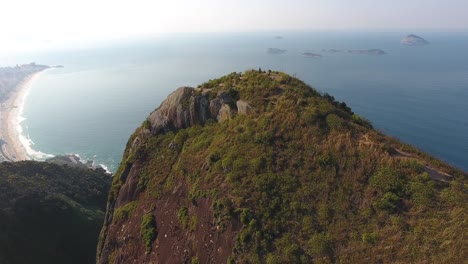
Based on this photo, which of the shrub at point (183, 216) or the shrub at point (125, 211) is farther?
the shrub at point (125, 211)

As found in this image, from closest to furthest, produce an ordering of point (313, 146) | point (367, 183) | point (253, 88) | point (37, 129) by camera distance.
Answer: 1. point (367, 183)
2. point (313, 146)
3. point (253, 88)
4. point (37, 129)

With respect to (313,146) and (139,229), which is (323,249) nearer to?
(313,146)

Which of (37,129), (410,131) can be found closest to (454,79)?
(410,131)

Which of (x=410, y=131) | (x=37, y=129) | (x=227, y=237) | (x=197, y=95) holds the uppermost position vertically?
(x=197, y=95)

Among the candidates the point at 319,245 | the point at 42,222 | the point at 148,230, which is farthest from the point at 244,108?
the point at 42,222

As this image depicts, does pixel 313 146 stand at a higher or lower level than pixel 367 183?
higher

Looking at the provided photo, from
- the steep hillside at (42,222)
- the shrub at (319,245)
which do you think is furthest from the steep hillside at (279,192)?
the steep hillside at (42,222)

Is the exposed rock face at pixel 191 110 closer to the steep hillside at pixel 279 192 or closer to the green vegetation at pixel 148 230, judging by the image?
the steep hillside at pixel 279 192
